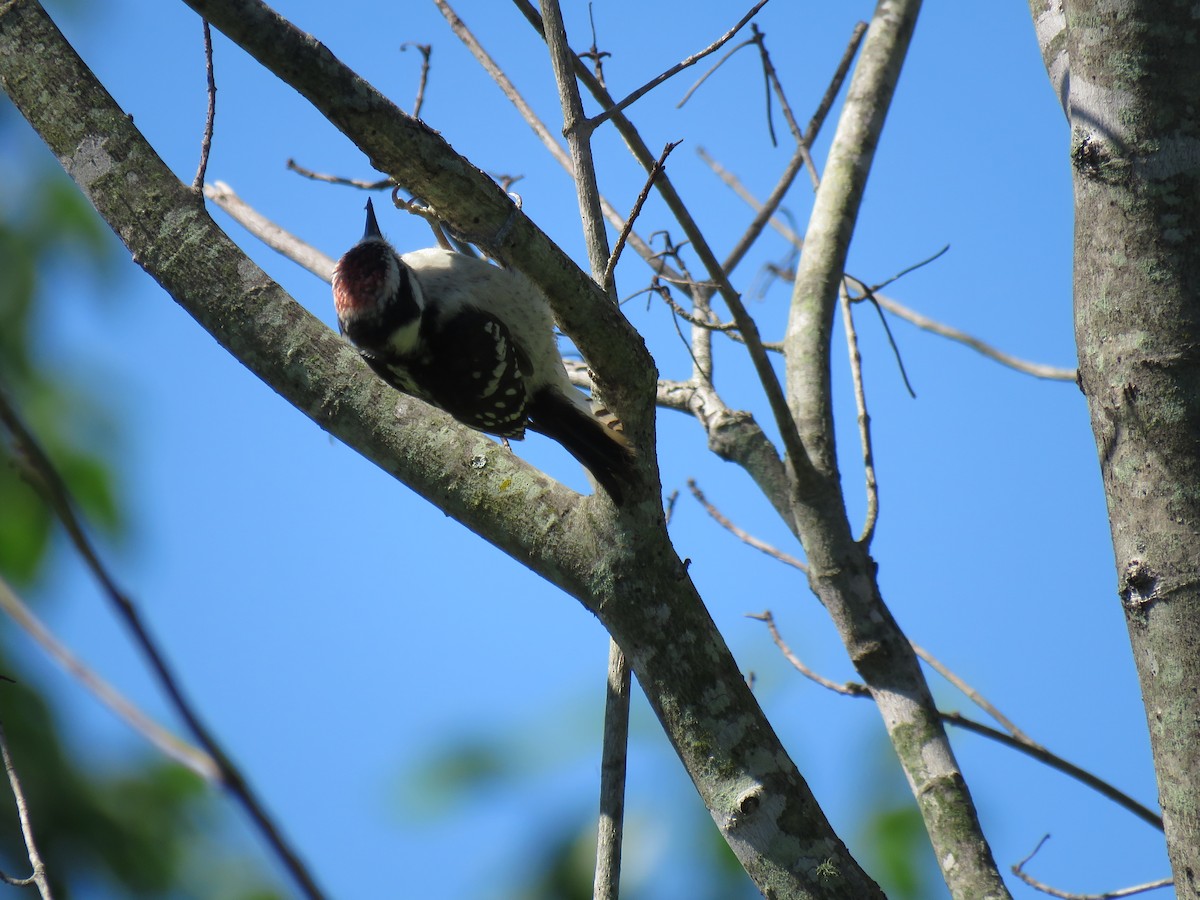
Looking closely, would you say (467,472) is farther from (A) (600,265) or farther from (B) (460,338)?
(B) (460,338)

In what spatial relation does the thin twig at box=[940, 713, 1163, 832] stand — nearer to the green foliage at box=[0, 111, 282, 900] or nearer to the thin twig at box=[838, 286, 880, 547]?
the thin twig at box=[838, 286, 880, 547]

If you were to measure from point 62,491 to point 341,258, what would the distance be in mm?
2758

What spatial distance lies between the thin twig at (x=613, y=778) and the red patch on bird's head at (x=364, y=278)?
1.26 metres

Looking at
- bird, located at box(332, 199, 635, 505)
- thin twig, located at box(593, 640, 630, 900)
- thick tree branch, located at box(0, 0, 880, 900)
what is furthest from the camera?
bird, located at box(332, 199, 635, 505)

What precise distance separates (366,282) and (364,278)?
2 cm

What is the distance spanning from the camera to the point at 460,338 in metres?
3.01

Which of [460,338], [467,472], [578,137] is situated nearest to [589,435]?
[467,472]

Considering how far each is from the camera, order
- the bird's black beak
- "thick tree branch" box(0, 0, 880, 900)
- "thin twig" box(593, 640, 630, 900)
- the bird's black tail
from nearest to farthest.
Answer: "thick tree branch" box(0, 0, 880, 900) < the bird's black tail < "thin twig" box(593, 640, 630, 900) < the bird's black beak

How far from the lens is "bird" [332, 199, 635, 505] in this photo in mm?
2986

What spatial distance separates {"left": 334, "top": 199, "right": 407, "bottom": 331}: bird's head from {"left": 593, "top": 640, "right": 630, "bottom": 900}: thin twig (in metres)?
1.24

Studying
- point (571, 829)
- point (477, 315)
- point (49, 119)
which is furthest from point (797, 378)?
point (49, 119)

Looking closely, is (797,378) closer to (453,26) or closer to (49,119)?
(453,26)

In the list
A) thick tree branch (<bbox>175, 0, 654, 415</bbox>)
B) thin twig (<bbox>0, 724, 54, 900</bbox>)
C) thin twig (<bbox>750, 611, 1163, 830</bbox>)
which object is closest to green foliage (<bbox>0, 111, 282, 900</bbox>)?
thin twig (<bbox>0, 724, 54, 900</bbox>)

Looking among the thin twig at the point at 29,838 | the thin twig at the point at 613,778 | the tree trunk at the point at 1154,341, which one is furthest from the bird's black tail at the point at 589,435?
the thin twig at the point at 29,838
